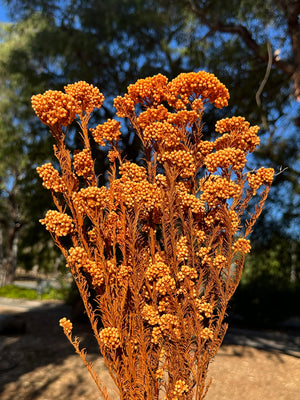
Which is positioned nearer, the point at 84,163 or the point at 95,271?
the point at 95,271

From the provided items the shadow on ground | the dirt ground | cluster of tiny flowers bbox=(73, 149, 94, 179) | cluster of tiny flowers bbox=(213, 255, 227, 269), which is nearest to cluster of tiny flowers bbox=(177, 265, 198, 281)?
cluster of tiny flowers bbox=(213, 255, 227, 269)

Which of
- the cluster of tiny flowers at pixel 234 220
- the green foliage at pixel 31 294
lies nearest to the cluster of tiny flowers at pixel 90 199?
the cluster of tiny flowers at pixel 234 220

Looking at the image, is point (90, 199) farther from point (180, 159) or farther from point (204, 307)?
point (204, 307)

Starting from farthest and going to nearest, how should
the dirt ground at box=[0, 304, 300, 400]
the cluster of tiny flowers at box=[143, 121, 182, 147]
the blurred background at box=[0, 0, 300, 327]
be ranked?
the blurred background at box=[0, 0, 300, 327] < the dirt ground at box=[0, 304, 300, 400] < the cluster of tiny flowers at box=[143, 121, 182, 147]

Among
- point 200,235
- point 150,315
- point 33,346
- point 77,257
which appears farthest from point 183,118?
point 33,346

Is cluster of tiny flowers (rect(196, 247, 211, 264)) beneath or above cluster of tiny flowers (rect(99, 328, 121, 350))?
above

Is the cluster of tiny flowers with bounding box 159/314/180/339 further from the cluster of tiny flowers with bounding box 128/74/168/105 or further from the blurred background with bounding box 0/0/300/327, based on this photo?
the blurred background with bounding box 0/0/300/327

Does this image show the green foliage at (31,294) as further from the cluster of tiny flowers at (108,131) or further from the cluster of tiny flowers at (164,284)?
the cluster of tiny flowers at (164,284)
